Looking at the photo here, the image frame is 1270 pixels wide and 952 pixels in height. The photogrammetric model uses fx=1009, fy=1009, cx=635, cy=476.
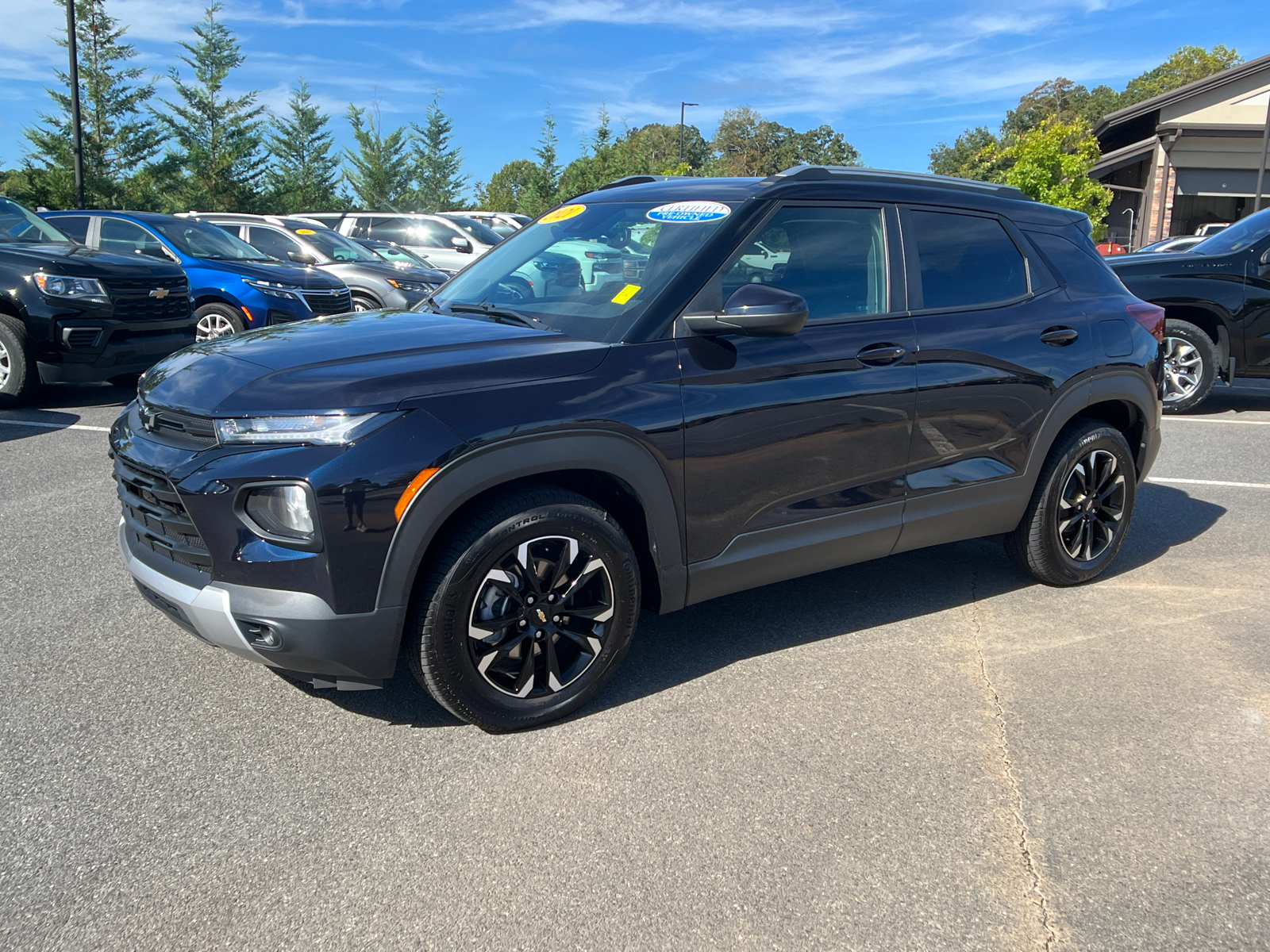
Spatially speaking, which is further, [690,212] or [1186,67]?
[1186,67]

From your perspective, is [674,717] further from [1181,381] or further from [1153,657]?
[1181,381]

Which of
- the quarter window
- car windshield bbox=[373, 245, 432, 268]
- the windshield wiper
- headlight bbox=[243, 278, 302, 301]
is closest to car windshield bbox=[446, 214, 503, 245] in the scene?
car windshield bbox=[373, 245, 432, 268]

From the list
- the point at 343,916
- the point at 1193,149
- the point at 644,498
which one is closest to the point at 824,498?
the point at 644,498

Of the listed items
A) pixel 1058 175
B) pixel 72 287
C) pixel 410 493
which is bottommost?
pixel 410 493

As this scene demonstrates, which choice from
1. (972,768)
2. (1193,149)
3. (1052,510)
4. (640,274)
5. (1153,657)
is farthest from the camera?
(1193,149)

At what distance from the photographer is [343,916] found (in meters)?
2.40

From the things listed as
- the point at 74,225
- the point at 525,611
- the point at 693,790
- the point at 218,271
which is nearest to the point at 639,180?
the point at 525,611

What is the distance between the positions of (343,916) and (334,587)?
88cm

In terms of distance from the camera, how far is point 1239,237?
9562 mm

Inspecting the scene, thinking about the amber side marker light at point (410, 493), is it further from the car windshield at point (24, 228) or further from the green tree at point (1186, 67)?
the green tree at point (1186, 67)

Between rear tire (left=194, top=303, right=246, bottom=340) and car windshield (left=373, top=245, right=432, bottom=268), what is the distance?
17.0ft

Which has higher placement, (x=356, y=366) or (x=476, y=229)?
(x=476, y=229)

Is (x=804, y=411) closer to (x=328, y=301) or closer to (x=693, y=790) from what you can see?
(x=693, y=790)

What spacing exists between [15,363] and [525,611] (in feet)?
23.1
